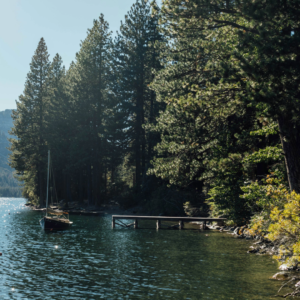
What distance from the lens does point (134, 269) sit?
1580cm

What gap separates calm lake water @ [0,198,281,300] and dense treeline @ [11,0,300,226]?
3956 mm

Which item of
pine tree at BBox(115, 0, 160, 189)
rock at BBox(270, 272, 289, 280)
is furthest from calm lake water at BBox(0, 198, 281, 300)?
pine tree at BBox(115, 0, 160, 189)

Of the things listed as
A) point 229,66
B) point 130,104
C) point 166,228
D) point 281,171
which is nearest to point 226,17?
point 229,66

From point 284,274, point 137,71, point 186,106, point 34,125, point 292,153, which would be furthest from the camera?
point 34,125

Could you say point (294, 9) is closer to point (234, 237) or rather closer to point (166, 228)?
point (234, 237)

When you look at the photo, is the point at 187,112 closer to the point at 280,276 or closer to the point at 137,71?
the point at 280,276

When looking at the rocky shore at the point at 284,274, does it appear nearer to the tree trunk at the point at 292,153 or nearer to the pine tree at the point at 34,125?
the tree trunk at the point at 292,153

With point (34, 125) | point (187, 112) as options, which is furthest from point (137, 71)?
point (187, 112)

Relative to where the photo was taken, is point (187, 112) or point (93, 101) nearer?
point (187, 112)

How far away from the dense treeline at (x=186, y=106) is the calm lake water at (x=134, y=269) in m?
3.96

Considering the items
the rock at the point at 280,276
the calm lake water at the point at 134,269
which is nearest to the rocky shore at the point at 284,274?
the rock at the point at 280,276

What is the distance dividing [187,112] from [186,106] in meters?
0.38

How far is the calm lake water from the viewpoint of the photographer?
12.2m

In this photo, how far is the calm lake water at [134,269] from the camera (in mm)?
12203
